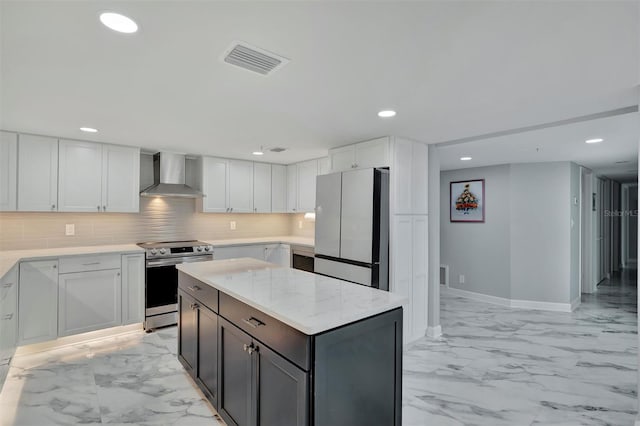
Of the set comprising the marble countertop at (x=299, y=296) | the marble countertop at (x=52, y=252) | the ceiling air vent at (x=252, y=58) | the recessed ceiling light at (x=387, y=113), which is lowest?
the marble countertop at (x=299, y=296)

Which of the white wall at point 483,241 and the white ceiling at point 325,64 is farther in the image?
the white wall at point 483,241

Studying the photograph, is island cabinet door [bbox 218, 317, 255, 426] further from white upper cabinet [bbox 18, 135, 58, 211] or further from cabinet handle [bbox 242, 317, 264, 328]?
white upper cabinet [bbox 18, 135, 58, 211]

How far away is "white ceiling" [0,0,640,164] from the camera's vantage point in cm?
134

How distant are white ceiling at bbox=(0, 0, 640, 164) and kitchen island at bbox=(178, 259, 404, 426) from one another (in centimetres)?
125

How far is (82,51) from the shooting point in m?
1.66

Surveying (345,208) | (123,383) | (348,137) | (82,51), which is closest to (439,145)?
(348,137)

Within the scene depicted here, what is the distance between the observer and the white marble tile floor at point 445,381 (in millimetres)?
2268

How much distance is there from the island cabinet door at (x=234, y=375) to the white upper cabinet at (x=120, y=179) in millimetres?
2709

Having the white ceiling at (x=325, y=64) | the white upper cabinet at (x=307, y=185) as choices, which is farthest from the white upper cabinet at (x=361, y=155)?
the white upper cabinet at (x=307, y=185)

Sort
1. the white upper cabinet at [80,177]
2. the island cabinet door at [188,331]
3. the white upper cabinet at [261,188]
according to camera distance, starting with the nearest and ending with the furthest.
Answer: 1. the island cabinet door at [188,331]
2. the white upper cabinet at [80,177]
3. the white upper cabinet at [261,188]

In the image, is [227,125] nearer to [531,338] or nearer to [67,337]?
[67,337]

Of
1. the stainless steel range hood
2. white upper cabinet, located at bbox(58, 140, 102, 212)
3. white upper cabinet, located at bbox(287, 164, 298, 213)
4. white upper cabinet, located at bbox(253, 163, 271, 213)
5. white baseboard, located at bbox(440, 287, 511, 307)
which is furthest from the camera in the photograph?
white upper cabinet, located at bbox(287, 164, 298, 213)

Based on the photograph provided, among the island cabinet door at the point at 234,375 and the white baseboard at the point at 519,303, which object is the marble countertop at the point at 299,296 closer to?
the island cabinet door at the point at 234,375

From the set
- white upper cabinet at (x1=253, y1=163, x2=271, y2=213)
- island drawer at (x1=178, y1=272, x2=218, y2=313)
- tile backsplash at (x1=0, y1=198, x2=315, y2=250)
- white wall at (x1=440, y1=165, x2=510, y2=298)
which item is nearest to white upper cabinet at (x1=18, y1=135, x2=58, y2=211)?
tile backsplash at (x1=0, y1=198, x2=315, y2=250)
